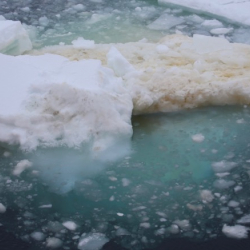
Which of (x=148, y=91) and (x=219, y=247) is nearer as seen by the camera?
(x=219, y=247)

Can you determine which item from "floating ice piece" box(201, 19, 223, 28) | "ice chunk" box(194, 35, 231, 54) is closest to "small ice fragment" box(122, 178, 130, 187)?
"ice chunk" box(194, 35, 231, 54)

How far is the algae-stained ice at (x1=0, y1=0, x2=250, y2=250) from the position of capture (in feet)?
7.58

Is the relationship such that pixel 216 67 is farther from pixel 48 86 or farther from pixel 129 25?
pixel 129 25

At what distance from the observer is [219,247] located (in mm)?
2164

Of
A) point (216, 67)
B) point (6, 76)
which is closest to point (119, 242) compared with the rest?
point (6, 76)

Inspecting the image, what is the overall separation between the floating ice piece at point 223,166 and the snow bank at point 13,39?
2.46 m

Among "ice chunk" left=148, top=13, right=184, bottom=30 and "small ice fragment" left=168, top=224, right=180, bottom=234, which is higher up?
"small ice fragment" left=168, top=224, right=180, bottom=234

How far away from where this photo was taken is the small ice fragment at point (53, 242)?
2176mm

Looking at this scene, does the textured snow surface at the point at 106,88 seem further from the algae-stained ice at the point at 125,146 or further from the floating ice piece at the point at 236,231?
the floating ice piece at the point at 236,231

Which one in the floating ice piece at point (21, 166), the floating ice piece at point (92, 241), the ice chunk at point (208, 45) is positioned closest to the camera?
the floating ice piece at point (92, 241)

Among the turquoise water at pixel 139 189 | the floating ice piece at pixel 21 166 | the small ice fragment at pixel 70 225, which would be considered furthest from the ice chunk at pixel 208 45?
the small ice fragment at pixel 70 225

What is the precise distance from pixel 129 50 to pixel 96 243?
259cm

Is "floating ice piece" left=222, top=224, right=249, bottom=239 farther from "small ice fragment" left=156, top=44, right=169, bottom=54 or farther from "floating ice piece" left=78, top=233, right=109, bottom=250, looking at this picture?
"small ice fragment" left=156, top=44, right=169, bottom=54

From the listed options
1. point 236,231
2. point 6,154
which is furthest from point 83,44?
point 236,231
